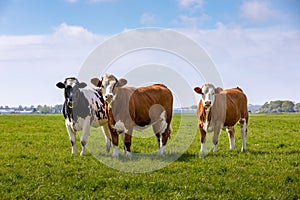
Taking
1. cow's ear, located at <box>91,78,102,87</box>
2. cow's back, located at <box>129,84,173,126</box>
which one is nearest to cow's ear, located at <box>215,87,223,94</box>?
cow's back, located at <box>129,84,173,126</box>

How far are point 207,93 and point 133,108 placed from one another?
2281 millimetres

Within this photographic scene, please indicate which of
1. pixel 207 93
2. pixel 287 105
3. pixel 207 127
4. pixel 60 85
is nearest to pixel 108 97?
pixel 60 85

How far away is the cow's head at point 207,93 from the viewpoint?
37.9ft

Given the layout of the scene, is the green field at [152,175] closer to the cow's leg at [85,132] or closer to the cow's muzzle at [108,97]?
the cow's leg at [85,132]

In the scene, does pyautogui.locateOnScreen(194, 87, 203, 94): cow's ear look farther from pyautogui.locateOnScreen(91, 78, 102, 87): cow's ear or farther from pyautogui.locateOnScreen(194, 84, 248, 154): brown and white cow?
pyautogui.locateOnScreen(91, 78, 102, 87): cow's ear

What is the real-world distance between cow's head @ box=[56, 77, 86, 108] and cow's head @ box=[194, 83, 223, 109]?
3.54 metres

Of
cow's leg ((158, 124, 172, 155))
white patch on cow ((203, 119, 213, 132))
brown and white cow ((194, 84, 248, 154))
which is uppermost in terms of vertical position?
brown and white cow ((194, 84, 248, 154))

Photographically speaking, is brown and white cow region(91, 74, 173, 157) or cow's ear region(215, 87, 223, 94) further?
cow's ear region(215, 87, 223, 94)

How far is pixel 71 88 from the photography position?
11.4 metres

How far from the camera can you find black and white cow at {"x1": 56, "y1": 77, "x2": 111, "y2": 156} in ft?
37.6

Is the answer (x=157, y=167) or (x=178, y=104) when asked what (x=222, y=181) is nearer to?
(x=157, y=167)

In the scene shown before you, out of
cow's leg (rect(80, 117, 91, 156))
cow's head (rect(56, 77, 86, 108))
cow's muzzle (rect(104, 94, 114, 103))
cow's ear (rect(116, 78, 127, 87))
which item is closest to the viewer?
cow's muzzle (rect(104, 94, 114, 103))

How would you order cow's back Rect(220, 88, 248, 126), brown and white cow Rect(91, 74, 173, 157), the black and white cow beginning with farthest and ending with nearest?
1. cow's back Rect(220, 88, 248, 126)
2. the black and white cow
3. brown and white cow Rect(91, 74, 173, 157)

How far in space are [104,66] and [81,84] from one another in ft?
4.22
